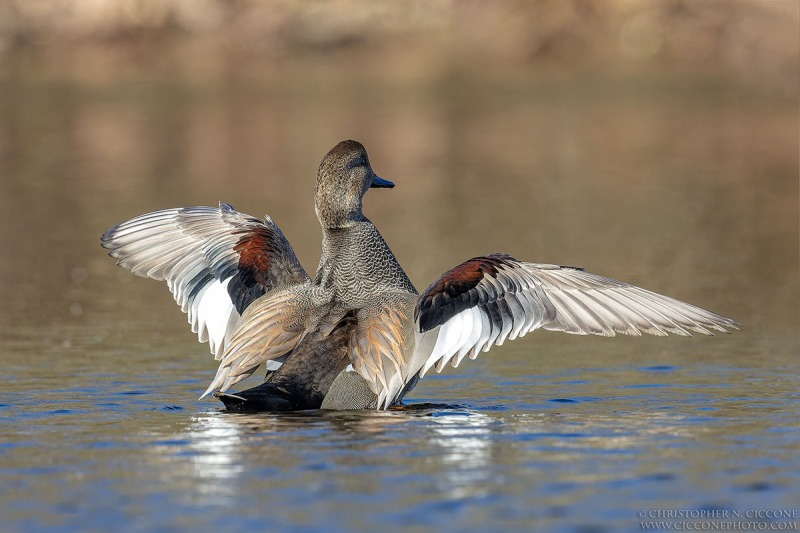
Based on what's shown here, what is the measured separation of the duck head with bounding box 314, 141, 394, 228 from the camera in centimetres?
855

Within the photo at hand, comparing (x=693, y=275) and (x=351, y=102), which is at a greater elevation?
(x=351, y=102)

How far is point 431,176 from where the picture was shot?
19.2m

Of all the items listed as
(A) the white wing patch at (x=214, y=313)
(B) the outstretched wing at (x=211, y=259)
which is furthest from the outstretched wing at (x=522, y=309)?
(A) the white wing patch at (x=214, y=313)

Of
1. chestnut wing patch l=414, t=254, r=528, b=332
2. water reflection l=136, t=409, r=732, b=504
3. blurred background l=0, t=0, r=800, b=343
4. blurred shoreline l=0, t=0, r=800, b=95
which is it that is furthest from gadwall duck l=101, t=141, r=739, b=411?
blurred shoreline l=0, t=0, r=800, b=95

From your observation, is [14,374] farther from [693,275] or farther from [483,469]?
[693,275]

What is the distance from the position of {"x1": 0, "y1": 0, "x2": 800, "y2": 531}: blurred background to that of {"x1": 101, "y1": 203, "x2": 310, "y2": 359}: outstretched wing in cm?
49

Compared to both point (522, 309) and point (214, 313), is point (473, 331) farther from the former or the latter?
point (214, 313)

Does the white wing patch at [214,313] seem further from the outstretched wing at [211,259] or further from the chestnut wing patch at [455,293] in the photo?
the chestnut wing patch at [455,293]

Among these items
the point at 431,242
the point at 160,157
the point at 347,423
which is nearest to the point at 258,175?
the point at 160,157

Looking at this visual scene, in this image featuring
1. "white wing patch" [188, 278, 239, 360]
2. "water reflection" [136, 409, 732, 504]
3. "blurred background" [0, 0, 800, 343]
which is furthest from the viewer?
"blurred background" [0, 0, 800, 343]

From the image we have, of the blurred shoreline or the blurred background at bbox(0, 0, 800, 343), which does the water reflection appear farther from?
the blurred shoreline

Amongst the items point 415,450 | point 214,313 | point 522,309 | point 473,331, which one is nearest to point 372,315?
point 473,331

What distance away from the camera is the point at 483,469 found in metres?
6.34

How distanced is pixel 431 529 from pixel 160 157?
52.5 feet
